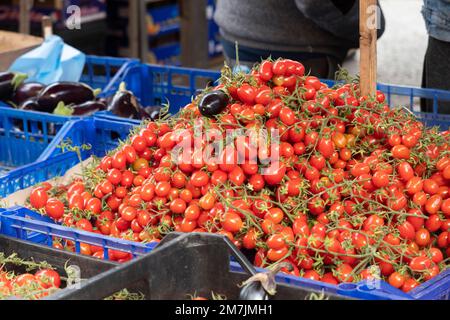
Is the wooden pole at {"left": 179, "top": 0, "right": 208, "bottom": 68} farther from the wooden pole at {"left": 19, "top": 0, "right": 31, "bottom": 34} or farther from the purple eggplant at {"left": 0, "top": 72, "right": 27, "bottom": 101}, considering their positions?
the purple eggplant at {"left": 0, "top": 72, "right": 27, "bottom": 101}

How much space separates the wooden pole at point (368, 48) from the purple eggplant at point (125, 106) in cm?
112

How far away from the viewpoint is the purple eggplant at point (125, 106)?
2.92 metres

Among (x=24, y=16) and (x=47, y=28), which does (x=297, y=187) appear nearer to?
(x=47, y=28)

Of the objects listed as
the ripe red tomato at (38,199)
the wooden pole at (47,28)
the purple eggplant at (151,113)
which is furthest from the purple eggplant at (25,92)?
the ripe red tomato at (38,199)

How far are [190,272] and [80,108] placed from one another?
1.63 metres

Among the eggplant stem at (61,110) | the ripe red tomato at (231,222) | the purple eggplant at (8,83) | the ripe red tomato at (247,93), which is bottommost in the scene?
the ripe red tomato at (231,222)

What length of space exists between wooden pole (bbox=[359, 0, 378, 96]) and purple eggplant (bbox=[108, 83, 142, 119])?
112 centimetres

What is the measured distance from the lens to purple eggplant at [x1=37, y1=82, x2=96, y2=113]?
3016 millimetres

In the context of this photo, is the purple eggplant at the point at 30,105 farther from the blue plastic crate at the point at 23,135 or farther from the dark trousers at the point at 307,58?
the dark trousers at the point at 307,58

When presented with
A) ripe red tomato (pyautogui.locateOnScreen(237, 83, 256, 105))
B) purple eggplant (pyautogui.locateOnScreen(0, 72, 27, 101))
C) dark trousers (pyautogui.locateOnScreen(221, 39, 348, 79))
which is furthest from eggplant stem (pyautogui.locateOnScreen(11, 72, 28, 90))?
ripe red tomato (pyautogui.locateOnScreen(237, 83, 256, 105))

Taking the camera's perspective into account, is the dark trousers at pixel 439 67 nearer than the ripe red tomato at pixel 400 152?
No

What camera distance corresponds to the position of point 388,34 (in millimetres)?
8172

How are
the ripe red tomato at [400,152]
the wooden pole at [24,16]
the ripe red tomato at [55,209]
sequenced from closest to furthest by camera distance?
1. the ripe red tomato at [400,152]
2. the ripe red tomato at [55,209]
3. the wooden pole at [24,16]
